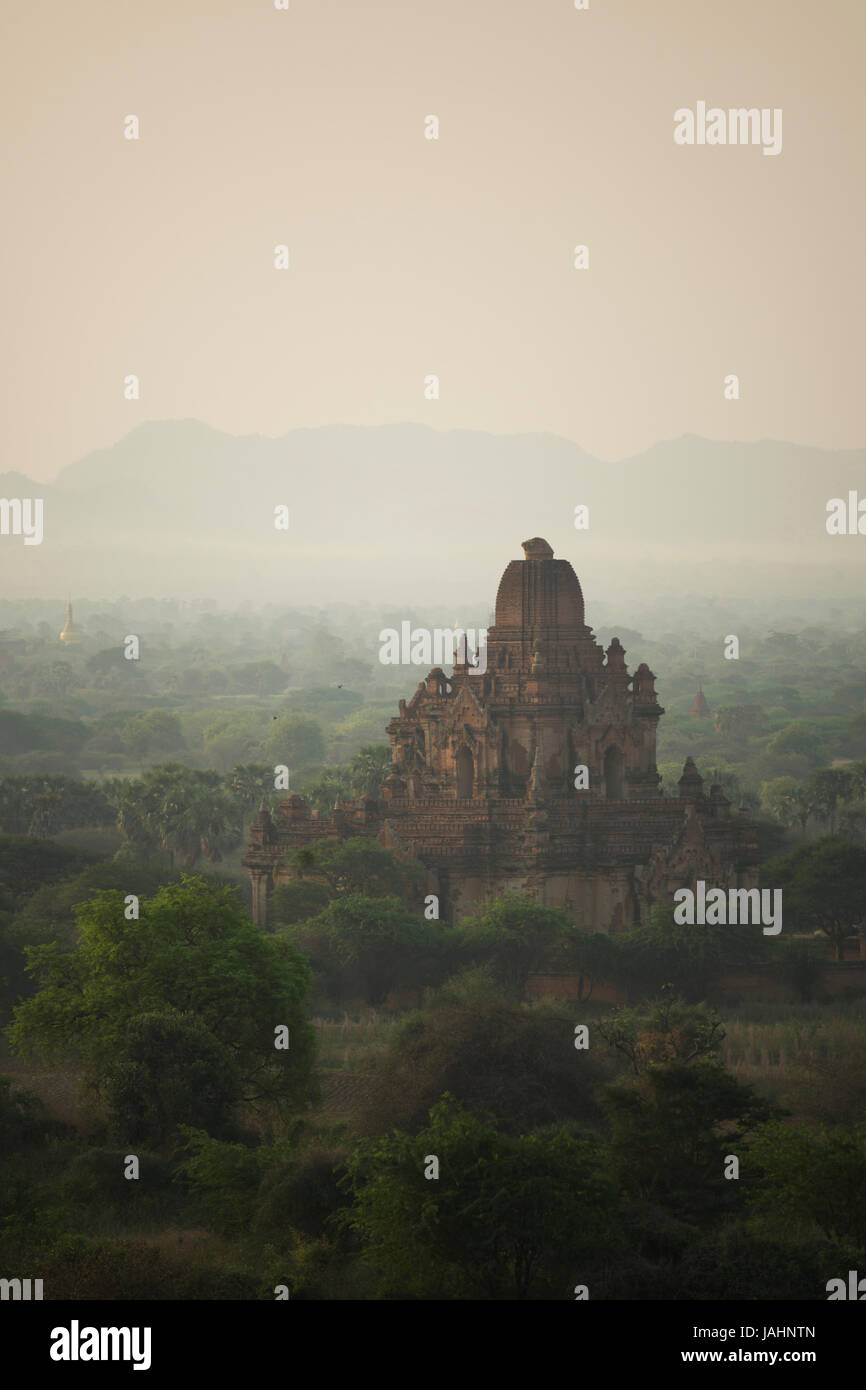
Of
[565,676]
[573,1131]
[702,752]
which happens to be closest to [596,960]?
[565,676]

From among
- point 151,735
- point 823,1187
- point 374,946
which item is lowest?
point 823,1187

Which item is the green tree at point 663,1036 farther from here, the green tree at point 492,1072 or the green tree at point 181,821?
the green tree at point 181,821

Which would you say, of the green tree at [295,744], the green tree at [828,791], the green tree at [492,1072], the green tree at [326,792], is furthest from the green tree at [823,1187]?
the green tree at [295,744]

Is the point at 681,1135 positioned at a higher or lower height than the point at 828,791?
lower

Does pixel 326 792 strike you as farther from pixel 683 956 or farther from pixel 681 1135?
pixel 681 1135

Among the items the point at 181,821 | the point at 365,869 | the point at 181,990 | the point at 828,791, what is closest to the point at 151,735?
the point at 828,791

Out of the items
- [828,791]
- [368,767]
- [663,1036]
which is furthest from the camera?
[828,791]

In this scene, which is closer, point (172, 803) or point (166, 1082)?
point (166, 1082)
